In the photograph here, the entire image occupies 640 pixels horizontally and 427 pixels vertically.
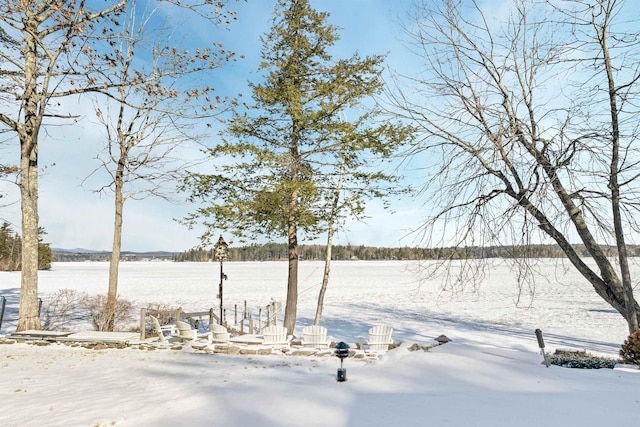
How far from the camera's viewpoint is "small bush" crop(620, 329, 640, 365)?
28.9 ft

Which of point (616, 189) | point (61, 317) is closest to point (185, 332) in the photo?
point (61, 317)

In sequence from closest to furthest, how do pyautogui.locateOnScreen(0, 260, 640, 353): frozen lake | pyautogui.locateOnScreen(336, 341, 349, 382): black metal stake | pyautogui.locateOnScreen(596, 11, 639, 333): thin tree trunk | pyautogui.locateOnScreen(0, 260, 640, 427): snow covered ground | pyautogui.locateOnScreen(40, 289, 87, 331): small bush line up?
pyautogui.locateOnScreen(0, 260, 640, 427): snow covered ground, pyautogui.locateOnScreen(336, 341, 349, 382): black metal stake, pyautogui.locateOnScreen(596, 11, 639, 333): thin tree trunk, pyautogui.locateOnScreen(0, 260, 640, 353): frozen lake, pyautogui.locateOnScreen(40, 289, 87, 331): small bush

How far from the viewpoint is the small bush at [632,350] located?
8.81 m

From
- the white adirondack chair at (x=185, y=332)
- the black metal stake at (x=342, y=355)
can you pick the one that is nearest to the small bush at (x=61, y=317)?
the white adirondack chair at (x=185, y=332)

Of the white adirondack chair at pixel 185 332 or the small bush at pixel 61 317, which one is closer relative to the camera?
the white adirondack chair at pixel 185 332

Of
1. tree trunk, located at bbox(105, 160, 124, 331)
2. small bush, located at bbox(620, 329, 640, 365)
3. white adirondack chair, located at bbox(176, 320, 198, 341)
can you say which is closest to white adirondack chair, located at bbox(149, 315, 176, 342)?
white adirondack chair, located at bbox(176, 320, 198, 341)

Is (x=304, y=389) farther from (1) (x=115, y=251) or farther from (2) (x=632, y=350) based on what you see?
(1) (x=115, y=251)

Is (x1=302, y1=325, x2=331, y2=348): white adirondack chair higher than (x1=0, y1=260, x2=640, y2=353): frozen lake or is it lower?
higher

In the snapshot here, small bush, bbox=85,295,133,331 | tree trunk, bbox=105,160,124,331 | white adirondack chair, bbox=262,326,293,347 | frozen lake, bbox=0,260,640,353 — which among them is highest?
tree trunk, bbox=105,160,124,331

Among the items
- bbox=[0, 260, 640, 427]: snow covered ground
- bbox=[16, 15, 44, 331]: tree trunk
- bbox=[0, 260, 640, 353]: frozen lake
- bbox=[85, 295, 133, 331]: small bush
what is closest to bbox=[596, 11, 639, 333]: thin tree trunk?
bbox=[0, 260, 640, 427]: snow covered ground

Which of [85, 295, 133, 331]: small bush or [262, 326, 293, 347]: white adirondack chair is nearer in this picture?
[262, 326, 293, 347]: white adirondack chair

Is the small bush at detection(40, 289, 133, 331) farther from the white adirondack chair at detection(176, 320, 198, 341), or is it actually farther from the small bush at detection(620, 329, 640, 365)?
the small bush at detection(620, 329, 640, 365)

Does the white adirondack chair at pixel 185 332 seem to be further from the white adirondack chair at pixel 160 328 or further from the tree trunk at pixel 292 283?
the tree trunk at pixel 292 283

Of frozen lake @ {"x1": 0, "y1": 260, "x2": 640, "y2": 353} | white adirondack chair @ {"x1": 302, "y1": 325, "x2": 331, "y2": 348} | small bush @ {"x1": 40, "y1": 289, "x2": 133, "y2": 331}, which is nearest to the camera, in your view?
white adirondack chair @ {"x1": 302, "y1": 325, "x2": 331, "y2": 348}
